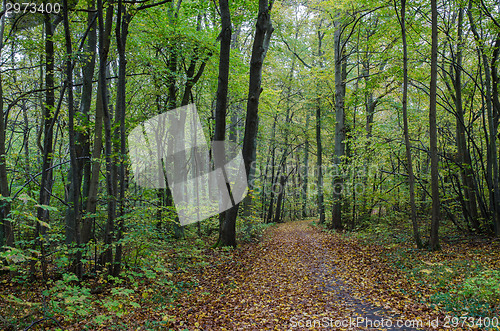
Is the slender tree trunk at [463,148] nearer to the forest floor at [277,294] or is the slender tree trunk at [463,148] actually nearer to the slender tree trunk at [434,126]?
the forest floor at [277,294]

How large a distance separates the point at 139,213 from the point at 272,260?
13.8 feet

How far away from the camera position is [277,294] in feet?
18.2

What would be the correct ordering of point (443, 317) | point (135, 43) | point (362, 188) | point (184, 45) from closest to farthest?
point (443, 317) → point (135, 43) → point (184, 45) → point (362, 188)

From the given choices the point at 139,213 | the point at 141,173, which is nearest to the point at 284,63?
the point at 141,173

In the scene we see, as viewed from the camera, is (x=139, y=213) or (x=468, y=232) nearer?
(x=139, y=213)

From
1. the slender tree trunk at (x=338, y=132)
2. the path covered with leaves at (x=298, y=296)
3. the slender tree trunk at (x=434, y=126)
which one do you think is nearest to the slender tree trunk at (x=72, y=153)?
the path covered with leaves at (x=298, y=296)

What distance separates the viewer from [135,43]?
349 inches

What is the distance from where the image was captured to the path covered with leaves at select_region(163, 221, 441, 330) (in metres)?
4.23

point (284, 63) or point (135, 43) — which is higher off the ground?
point (284, 63)

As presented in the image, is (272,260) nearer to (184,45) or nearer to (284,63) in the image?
(184,45)

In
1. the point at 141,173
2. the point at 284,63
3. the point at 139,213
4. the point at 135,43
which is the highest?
the point at 284,63

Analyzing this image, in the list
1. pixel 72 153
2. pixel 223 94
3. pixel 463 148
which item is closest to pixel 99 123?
pixel 72 153

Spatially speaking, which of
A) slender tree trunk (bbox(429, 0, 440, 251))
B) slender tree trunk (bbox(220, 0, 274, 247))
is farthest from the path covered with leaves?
slender tree trunk (bbox(429, 0, 440, 251))

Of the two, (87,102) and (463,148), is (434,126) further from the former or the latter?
(87,102)
